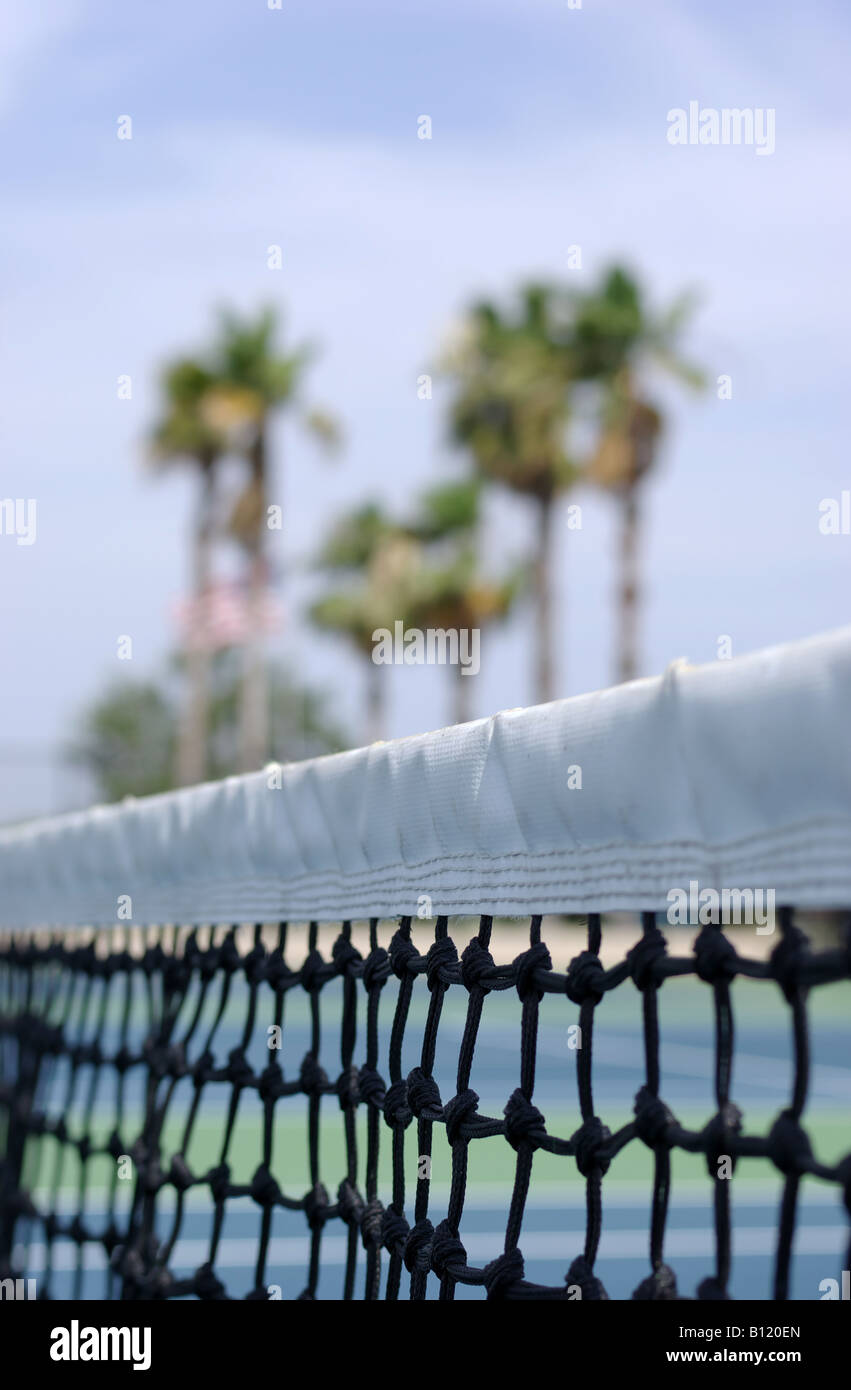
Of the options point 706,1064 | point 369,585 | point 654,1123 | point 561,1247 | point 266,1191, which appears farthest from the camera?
point 369,585

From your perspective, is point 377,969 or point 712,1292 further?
point 377,969

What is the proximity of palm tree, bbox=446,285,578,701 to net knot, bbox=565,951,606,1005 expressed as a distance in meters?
29.2

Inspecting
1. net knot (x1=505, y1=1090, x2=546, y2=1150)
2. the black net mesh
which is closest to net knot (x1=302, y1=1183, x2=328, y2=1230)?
the black net mesh

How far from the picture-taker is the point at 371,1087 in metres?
1.92

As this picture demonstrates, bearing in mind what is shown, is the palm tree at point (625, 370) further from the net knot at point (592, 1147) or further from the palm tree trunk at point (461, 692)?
the net knot at point (592, 1147)

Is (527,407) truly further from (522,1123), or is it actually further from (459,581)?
(522,1123)

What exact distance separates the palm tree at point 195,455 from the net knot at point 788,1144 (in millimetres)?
31651

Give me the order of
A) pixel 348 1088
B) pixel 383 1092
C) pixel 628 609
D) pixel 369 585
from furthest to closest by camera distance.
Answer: pixel 369 585 → pixel 628 609 → pixel 348 1088 → pixel 383 1092

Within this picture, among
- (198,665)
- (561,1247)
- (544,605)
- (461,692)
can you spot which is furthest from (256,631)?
(561,1247)

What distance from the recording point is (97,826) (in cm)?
294

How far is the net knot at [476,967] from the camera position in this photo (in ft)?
5.35

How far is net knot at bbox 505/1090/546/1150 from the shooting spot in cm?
157

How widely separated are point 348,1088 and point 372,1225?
19 cm

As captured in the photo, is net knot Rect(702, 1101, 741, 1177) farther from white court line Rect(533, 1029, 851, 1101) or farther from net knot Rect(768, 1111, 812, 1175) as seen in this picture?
white court line Rect(533, 1029, 851, 1101)
